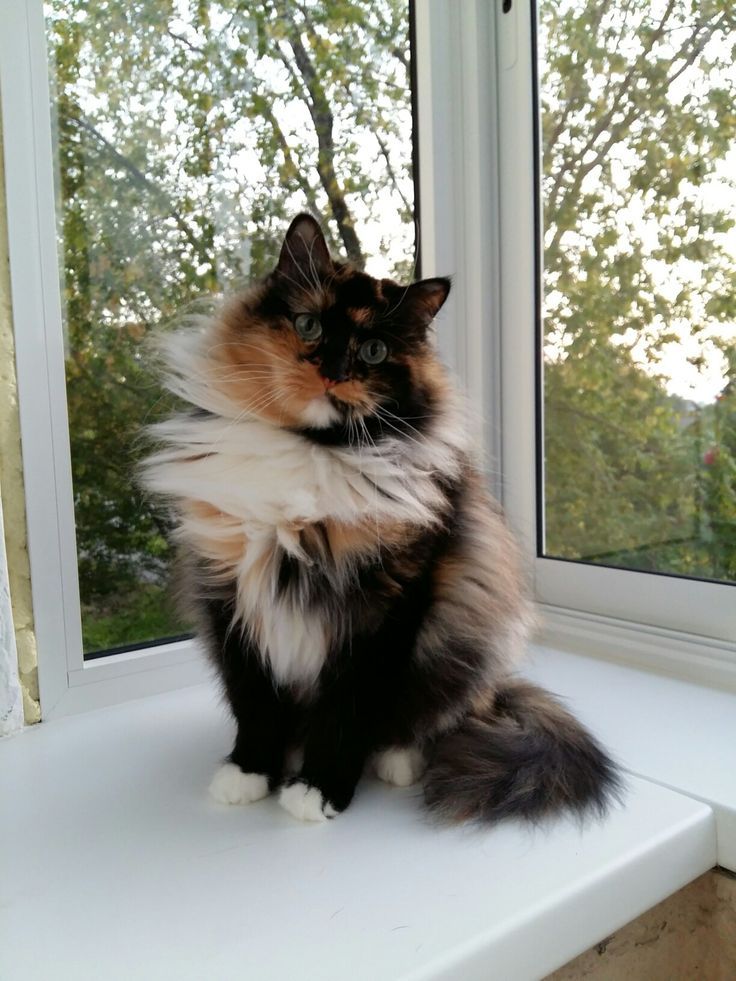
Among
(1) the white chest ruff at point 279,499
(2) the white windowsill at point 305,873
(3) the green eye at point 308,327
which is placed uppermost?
(3) the green eye at point 308,327

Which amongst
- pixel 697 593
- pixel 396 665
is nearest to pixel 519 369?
pixel 697 593

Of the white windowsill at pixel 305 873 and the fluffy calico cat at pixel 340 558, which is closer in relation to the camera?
the white windowsill at pixel 305 873

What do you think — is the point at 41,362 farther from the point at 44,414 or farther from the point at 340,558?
the point at 340,558

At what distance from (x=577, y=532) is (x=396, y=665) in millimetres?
810

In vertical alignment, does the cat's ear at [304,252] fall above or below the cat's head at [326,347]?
above

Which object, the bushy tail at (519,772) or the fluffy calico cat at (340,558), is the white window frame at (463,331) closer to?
the fluffy calico cat at (340,558)

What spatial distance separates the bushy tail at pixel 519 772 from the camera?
90cm

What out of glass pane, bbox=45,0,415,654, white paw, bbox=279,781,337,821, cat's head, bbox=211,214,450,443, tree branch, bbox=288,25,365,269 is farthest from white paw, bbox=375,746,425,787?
tree branch, bbox=288,25,365,269

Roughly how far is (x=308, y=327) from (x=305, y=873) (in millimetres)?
622

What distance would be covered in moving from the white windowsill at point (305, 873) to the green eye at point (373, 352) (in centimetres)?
56

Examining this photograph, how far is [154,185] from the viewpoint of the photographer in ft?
4.41

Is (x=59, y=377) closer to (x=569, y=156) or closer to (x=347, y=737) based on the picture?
(x=347, y=737)

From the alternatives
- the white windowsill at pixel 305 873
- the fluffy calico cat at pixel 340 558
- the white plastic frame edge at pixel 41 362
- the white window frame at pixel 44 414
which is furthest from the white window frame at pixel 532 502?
the white plastic frame edge at pixel 41 362

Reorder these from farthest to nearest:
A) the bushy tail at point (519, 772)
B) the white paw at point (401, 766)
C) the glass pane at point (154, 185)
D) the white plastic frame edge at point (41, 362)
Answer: the glass pane at point (154, 185), the white plastic frame edge at point (41, 362), the white paw at point (401, 766), the bushy tail at point (519, 772)
